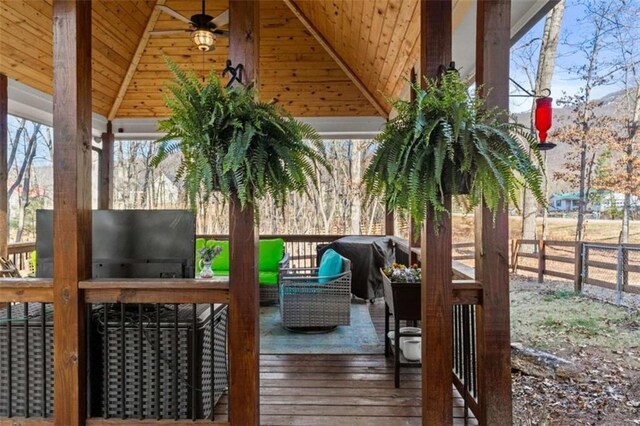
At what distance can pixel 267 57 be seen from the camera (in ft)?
19.9

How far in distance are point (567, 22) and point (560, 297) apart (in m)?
4.16

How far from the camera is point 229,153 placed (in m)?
1.61

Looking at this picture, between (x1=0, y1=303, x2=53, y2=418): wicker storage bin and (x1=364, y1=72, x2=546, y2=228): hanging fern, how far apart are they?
2.07 m

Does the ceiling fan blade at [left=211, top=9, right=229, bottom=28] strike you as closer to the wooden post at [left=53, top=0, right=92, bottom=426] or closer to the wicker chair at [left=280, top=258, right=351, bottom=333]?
the wooden post at [left=53, top=0, right=92, bottom=426]

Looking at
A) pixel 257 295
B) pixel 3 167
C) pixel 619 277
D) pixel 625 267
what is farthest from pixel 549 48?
pixel 3 167

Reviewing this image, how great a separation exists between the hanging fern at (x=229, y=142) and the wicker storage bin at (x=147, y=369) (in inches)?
32.7

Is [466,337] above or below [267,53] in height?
below

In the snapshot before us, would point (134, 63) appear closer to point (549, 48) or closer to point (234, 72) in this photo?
point (234, 72)

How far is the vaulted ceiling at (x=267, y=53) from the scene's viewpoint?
14.1 feet

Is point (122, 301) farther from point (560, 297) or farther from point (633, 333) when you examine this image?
point (560, 297)

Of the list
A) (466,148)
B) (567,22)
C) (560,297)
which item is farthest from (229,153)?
(567,22)

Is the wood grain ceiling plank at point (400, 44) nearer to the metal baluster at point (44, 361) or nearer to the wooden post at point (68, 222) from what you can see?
the wooden post at point (68, 222)

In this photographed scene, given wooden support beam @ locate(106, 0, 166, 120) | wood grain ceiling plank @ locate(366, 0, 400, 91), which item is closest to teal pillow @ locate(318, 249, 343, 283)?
wood grain ceiling plank @ locate(366, 0, 400, 91)

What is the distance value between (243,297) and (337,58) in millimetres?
5066
